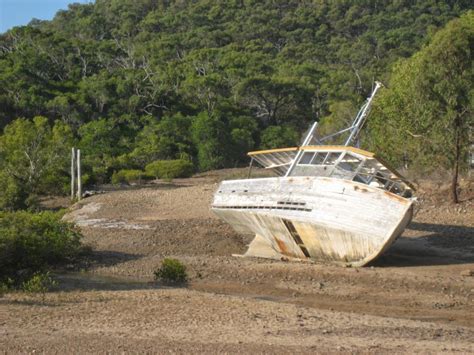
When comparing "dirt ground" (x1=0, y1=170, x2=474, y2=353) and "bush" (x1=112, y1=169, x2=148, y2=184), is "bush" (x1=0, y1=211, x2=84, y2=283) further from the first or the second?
"bush" (x1=112, y1=169, x2=148, y2=184)

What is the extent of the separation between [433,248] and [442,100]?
23.7 feet

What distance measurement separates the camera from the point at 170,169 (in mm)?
46188

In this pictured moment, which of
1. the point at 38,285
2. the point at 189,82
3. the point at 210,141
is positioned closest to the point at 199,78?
the point at 189,82

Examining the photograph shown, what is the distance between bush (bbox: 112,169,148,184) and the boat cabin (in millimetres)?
22948

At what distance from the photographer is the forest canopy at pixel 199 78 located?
56.0 m

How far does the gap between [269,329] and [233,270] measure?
737 centimetres

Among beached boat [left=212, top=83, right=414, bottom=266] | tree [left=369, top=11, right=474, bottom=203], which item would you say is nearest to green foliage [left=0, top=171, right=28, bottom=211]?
beached boat [left=212, top=83, right=414, bottom=266]

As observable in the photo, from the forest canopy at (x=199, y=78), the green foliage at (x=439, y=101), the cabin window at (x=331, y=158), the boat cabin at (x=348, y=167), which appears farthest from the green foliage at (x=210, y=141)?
the cabin window at (x=331, y=158)

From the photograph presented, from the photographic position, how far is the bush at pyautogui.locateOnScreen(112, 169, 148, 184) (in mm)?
42681

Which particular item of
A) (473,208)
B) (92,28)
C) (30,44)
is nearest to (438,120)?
(473,208)

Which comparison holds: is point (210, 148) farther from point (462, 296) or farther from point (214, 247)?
point (462, 296)

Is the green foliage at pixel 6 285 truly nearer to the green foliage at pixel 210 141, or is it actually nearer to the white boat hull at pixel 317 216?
the white boat hull at pixel 317 216

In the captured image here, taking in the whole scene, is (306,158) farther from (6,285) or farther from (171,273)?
(6,285)

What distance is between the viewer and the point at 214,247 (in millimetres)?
22625
